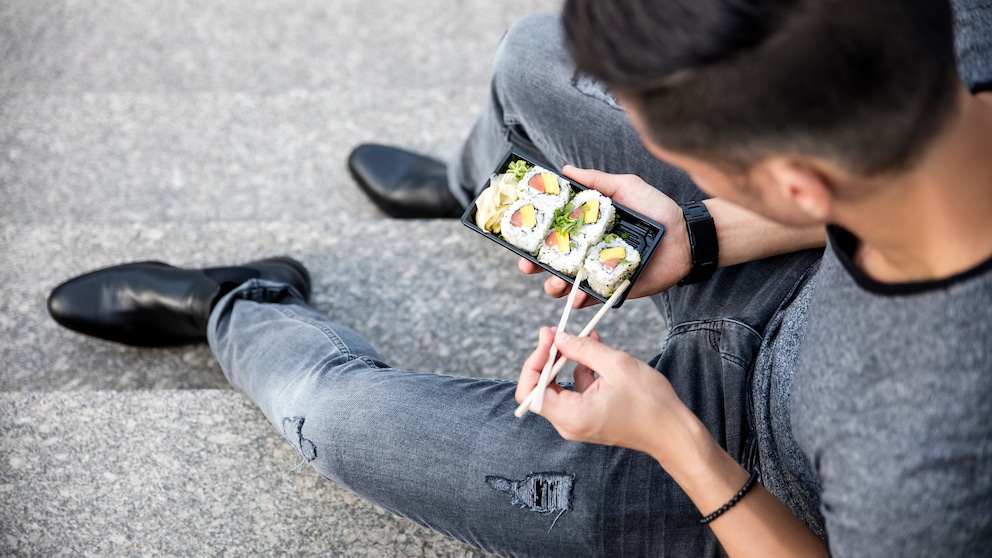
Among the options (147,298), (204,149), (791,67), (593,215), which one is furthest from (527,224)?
(204,149)

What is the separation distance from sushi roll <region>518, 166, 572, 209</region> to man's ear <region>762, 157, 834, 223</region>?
0.70 meters

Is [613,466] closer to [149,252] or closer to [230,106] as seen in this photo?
[149,252]

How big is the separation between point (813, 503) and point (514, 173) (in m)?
0.91

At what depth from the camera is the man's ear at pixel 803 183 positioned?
0.93 m

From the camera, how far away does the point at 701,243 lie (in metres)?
1.55

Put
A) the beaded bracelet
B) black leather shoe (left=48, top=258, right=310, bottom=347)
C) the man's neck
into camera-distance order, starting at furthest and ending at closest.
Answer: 1. black leather shoe (left=48, top=258, right=310, bottom=347)
2. the beaded bracelet
3. the man's neck

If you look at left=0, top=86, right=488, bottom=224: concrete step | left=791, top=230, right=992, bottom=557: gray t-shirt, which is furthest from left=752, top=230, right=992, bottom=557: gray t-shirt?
left=0, top=86, right=488, bottom=224: concrete step

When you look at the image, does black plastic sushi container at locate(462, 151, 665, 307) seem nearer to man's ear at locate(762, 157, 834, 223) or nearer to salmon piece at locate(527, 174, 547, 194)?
salmon piece at locate(527, 174, 547, 194)

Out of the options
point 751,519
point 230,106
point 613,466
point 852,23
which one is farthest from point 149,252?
point 852,23

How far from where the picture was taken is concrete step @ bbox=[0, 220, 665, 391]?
2105 millimetres

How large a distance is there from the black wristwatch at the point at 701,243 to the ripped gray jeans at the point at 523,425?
47 millimetres

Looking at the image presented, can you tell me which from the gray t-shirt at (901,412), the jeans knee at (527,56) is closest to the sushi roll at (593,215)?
the jeans knee at (527,56)

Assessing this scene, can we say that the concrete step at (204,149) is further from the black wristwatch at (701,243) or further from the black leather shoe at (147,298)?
the black wristwatch at (701,243)

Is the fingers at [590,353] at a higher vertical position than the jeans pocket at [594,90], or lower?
lower
